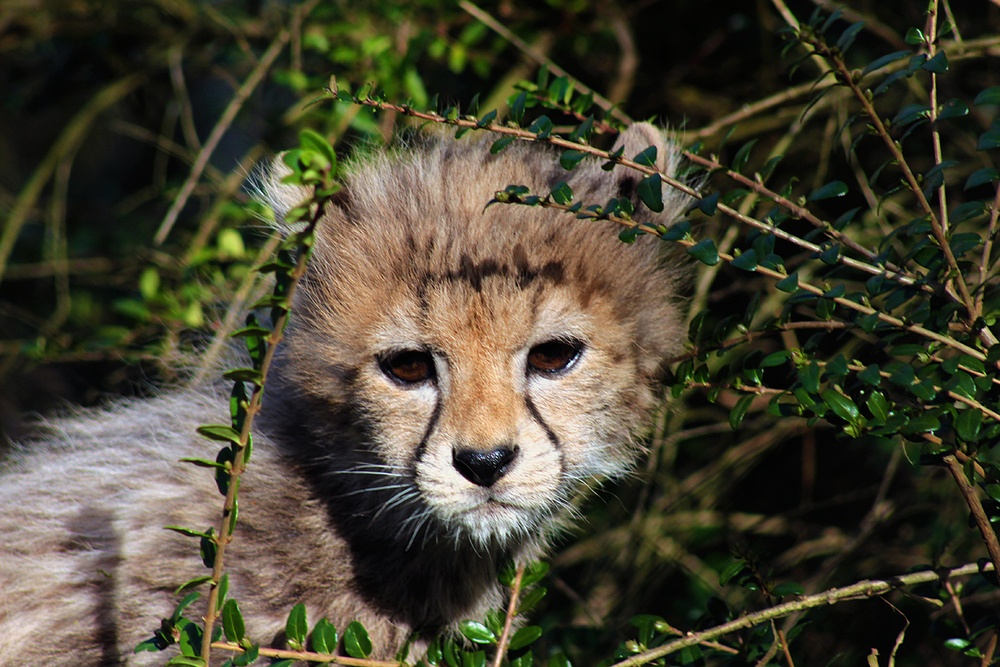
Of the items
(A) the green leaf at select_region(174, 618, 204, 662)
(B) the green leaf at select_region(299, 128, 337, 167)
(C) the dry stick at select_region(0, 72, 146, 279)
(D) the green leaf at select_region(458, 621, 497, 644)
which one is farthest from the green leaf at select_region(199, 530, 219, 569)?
(C) the dry stick at select_region(0, 72, 146, 279)

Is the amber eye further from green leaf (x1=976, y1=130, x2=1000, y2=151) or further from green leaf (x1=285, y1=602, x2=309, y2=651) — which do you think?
green leaf (x1=976, y1=130, x2=1000, y2=151)

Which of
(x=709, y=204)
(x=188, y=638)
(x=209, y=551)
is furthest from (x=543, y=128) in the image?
(x=188, y=638)

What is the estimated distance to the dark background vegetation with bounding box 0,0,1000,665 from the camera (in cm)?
288

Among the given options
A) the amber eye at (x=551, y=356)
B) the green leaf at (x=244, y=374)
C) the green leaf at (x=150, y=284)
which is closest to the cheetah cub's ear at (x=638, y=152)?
the amber eye at (x=551, y=356)

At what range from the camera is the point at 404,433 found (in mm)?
1960

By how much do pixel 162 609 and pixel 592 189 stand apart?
1502 mm

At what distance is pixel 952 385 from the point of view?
4.85 feet

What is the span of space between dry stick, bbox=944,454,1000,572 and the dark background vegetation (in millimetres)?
632

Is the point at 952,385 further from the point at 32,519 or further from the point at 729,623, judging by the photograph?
the point at 32,519

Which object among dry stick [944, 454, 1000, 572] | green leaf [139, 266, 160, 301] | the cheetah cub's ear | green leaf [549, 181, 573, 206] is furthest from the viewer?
green leaf [139, 266, 160, 301]

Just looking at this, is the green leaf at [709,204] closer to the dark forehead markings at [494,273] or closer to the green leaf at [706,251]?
the green leaf at [706,251]

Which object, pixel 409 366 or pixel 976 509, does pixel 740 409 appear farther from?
pixel 409 366

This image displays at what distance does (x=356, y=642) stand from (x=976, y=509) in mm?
1205

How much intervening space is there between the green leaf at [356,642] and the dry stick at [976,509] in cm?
117
